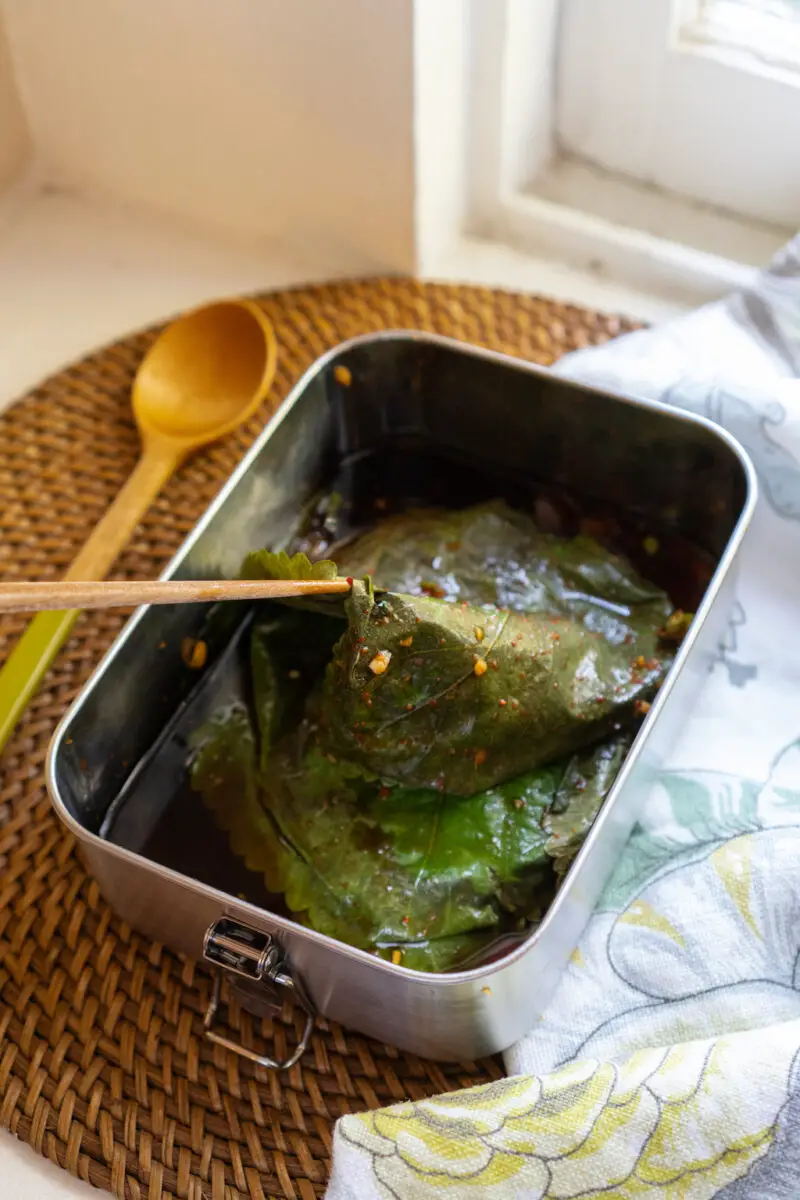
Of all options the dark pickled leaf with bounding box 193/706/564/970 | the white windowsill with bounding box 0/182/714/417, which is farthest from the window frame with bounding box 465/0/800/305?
the dark pickled leaf with bounding box 193/706/564/970

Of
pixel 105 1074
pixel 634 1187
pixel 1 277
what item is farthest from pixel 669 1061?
pixel 1 277

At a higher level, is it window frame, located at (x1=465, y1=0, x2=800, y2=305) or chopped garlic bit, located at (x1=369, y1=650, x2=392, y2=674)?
window frame, located at (x1=465, y1=0, x2=800, y2=305)

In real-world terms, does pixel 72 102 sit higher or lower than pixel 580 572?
higher

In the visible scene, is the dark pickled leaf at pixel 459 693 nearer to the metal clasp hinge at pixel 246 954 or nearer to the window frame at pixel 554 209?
the metal clasp hinge at pixel 246 954

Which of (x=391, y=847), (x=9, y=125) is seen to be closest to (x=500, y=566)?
(x=391, y=847)

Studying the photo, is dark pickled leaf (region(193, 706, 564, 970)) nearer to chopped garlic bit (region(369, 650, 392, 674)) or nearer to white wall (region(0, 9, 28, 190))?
chopped garlic bit (region(369, 650, 392, 674))

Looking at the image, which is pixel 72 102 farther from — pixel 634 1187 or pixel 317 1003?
pixel 634 1187
